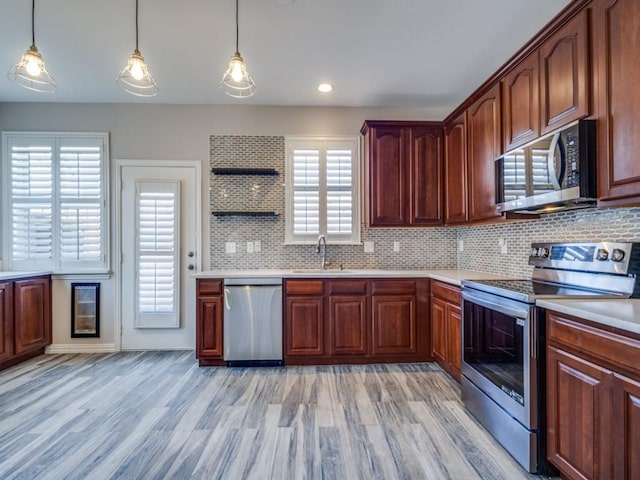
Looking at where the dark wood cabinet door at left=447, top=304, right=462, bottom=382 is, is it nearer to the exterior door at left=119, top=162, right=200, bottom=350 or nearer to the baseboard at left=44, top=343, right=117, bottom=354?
the exterior door at left=119, top=162, right=200, bottom=350

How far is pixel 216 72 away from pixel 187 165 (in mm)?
1136

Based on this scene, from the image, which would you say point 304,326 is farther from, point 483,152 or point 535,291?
point 483,152

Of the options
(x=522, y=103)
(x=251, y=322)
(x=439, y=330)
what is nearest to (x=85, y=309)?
(x=251, y=322)

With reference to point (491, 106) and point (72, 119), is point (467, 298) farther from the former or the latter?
point (72, 119)

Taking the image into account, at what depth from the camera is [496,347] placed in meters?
2.04

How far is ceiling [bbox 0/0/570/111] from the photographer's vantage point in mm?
2219

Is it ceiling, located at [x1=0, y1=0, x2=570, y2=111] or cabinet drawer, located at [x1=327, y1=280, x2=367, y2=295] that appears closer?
ceiling, located at [x1=0, y1=0, x2=570, y2=111]

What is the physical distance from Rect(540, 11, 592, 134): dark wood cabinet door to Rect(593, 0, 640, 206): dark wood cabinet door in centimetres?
8

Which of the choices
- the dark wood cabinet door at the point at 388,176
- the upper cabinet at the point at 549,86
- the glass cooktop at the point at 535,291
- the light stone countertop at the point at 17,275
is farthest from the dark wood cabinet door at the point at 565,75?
the light stone countertop at the point at 17,275

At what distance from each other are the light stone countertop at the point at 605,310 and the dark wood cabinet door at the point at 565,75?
972 millimetres

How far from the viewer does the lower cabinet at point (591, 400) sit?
1211 millimetres

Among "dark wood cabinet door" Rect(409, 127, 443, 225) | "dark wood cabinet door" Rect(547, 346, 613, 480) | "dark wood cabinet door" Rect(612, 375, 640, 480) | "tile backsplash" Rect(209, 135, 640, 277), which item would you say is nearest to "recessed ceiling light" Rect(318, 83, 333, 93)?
"tile backsplash" Rect(209, 135, 640, 277)

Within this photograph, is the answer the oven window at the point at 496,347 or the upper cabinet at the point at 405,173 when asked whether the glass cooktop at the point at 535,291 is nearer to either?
the oven window at the point at 496,347

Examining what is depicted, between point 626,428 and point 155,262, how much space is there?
390 cm
